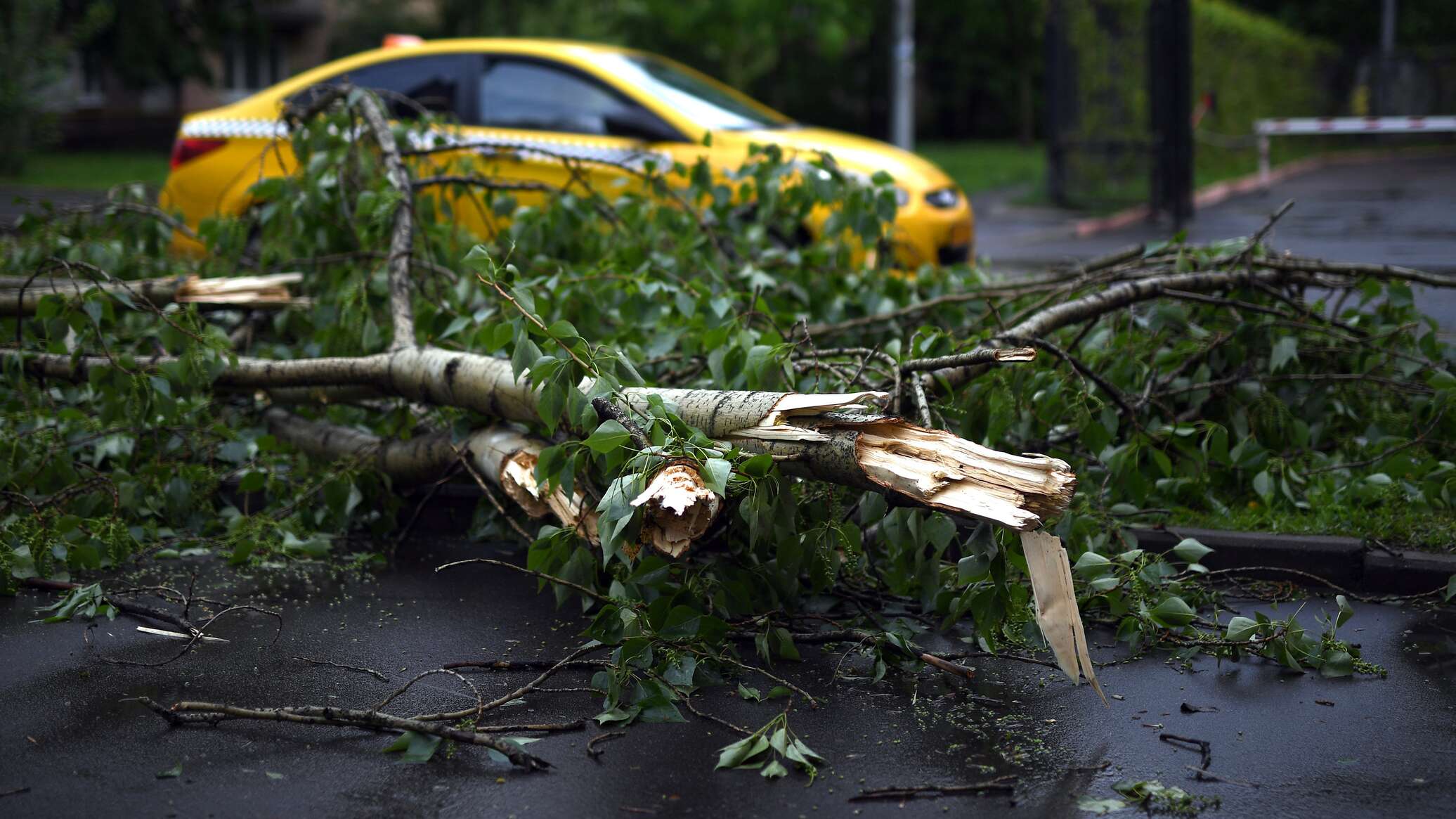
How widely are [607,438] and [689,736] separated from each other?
740 millimetres

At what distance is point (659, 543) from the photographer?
3221mm

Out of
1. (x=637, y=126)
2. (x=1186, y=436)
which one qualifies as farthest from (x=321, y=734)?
(x=637, y=126)

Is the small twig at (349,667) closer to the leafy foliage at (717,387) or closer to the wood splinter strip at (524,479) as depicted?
the leafy foliage at (717,387)

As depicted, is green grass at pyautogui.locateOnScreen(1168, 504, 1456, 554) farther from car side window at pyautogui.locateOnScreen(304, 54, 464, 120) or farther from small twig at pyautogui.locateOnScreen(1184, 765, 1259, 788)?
car side window at pyautogui.locateOnScreen(304, 54, 464, 120)

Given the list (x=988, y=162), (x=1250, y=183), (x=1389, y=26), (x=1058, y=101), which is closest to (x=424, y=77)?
(x=1058, y=101)

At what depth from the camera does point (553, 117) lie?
8320 mm

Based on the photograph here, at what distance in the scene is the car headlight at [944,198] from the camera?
830 cm

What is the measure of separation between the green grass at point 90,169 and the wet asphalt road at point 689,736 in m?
15.2

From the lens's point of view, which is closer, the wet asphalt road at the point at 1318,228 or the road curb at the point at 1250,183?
the wet asphalt road at the point at 1318,228

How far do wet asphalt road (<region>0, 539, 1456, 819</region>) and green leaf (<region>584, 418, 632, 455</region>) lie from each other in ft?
2.14

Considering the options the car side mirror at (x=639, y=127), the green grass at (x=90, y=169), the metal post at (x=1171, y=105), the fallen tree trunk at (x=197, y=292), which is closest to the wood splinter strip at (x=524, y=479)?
the fallen tree trunk at (x=197, y=292)

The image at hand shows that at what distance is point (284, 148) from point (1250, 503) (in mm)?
6021

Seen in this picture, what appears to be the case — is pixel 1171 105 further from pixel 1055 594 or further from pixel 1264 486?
pixel 1055 594

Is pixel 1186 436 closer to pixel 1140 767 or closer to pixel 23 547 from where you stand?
pixel 1140 767
